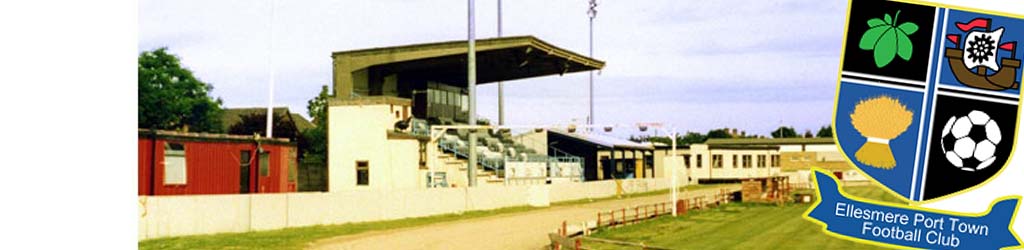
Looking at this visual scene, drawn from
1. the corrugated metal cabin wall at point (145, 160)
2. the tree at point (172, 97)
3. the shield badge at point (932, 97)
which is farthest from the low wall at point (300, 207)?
the tree at point (172, 97)

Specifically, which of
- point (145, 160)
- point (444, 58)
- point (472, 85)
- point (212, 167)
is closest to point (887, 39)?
point (145, 160)

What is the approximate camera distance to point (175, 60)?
81.1 metres

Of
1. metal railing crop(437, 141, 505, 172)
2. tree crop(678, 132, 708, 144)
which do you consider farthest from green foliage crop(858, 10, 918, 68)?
tree crop(678, 132, 708, 144)

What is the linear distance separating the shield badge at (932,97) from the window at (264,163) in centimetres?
3586

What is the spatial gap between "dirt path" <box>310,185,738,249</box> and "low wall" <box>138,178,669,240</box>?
260cm

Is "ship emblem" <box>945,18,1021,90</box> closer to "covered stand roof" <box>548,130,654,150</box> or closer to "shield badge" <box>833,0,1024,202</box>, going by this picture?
"shield badge" <box>833,0,1024,202</box>

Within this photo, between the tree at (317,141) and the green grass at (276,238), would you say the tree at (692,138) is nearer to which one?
the tree at (317,141)

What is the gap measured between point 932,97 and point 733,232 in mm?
25764

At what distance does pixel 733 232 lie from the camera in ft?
120

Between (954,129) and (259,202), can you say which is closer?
(954,129)

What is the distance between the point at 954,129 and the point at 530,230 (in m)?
27.7

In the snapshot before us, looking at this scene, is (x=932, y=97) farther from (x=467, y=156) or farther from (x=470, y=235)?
(x=467, y=156)

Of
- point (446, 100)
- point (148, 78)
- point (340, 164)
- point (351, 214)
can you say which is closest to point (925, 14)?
point (351, 214)

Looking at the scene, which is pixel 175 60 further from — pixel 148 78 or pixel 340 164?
pixel 340 164
